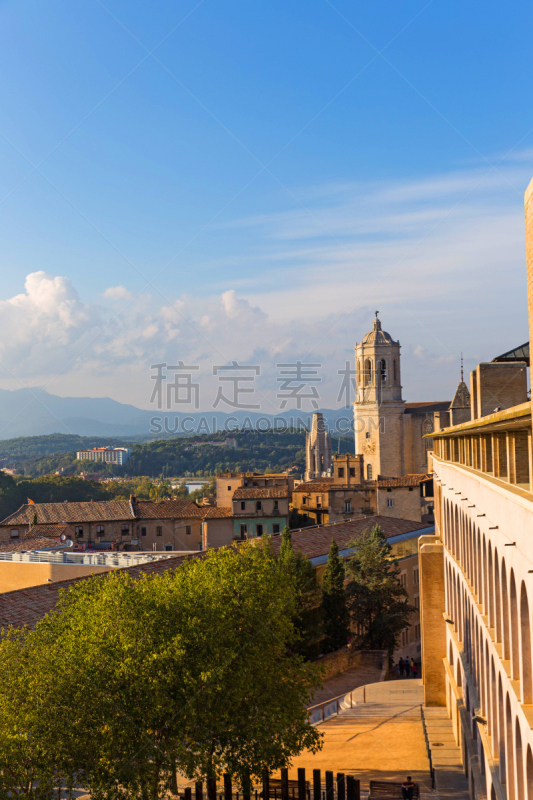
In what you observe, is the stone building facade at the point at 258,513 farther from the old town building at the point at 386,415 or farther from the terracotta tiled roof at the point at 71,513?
the old town building at the point at 386,415

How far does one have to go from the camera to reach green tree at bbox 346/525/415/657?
2959 cm

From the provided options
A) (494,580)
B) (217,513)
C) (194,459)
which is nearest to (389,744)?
(494,580)

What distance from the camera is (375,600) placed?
30062 millimetres

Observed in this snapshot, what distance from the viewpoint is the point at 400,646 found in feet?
107

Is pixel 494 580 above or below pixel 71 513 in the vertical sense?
above

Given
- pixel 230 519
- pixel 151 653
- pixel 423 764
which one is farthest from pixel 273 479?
pixel 151 653

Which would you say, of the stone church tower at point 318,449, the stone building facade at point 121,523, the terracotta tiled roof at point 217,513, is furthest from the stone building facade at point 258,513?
the stone church tower at point 318,449

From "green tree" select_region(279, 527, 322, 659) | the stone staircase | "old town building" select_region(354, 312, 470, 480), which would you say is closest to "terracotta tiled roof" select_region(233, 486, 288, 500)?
"old town building" select_region(354, 312, 470, 480)

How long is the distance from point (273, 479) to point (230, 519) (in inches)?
449

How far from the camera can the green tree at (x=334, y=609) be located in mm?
28328

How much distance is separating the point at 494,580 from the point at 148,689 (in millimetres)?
6064

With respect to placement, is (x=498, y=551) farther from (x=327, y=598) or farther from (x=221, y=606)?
(x=327, y=598)

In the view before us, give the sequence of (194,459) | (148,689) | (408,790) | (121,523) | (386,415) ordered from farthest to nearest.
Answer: (194,459)
(386,415)
(121,523)
(408,790)
(148,689)

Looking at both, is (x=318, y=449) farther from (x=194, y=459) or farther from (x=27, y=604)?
(x=27, y=604)
